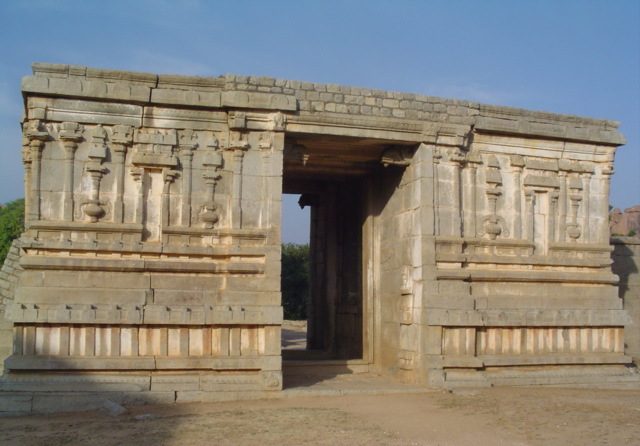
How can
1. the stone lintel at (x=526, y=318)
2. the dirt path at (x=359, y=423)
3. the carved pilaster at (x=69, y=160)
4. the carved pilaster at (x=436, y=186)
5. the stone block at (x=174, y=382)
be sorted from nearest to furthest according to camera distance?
1. the dirt path at (x=359, y=423)
2. the stone block at (x=174, y=382)
3. the carved pilaster at (x=69, y=160)
4. the stone lintel at (x=526, y=318)
5. the carved pilaster at (x=436, y=186)

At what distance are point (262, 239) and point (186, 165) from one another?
173cm

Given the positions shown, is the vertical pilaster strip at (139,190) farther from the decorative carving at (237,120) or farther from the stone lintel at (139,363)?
the stone lintel at (139,363)

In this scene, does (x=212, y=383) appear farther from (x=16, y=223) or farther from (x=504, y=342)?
(x=16, y=223)

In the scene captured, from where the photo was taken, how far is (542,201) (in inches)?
550

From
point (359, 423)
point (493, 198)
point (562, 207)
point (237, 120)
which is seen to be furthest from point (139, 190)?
point (562, 207)

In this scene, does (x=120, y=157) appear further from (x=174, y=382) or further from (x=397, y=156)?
(x=397, y=156)

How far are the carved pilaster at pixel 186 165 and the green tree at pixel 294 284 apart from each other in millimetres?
30368

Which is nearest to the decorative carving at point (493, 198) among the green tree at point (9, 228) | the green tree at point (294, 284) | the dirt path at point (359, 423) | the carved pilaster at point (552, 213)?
the carved pilaster at point (552, 213)

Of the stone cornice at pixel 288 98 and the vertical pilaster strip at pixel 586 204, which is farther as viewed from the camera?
the vertical pilaster strip at pixel 586 204

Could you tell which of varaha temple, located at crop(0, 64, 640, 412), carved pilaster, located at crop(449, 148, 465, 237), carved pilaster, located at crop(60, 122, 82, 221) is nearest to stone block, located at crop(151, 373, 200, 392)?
varaha temple, located at crop(0, 64, 640, 412)

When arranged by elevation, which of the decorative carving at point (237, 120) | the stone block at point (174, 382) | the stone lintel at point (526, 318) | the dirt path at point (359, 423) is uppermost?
the decorative carving at point (237, 120)

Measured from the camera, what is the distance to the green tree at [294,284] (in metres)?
42.5

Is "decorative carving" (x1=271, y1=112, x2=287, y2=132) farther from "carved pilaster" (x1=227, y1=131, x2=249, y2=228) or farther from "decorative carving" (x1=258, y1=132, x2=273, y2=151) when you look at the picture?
"carved pilaster" (x1=227, y1=131, x2=249, y2=228)

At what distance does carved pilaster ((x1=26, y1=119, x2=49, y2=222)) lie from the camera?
11.2 metres
